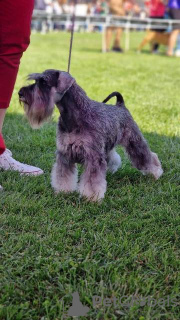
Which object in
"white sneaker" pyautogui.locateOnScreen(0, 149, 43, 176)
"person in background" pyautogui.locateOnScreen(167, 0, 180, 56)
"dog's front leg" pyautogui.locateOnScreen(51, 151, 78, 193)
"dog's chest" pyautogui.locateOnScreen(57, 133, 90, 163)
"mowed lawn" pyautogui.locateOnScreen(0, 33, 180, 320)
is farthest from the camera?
"person in background" pyautogui.locateOnScreen(167, 0, 180, 56)

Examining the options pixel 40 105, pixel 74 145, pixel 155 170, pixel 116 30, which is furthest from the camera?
pixel 116 30

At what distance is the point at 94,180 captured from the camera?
3346mm

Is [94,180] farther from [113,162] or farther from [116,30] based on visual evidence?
[116,30]

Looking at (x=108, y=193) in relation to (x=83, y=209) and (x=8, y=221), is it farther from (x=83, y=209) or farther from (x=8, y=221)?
(x=8, y=221)

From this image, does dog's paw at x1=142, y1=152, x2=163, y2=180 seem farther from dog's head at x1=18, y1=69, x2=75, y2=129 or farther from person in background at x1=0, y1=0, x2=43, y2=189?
person in background at x1=0, y1=0, x2=43, y2=189

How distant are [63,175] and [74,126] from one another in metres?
0.45

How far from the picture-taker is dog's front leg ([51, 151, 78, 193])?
11.4 ft

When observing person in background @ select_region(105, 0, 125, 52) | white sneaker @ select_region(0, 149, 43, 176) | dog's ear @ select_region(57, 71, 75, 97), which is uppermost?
dog's ear @ select_region(57, 71, 75, 97)

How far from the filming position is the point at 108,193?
359cm

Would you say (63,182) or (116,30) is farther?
(116,30)

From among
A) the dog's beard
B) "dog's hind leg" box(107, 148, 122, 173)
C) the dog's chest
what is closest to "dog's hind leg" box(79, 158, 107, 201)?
the dog's chest

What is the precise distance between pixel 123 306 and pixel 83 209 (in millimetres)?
1198

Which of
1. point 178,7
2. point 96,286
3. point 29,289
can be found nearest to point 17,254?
point 29,289

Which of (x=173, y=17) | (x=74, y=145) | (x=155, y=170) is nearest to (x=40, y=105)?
(x=74, y=145)
